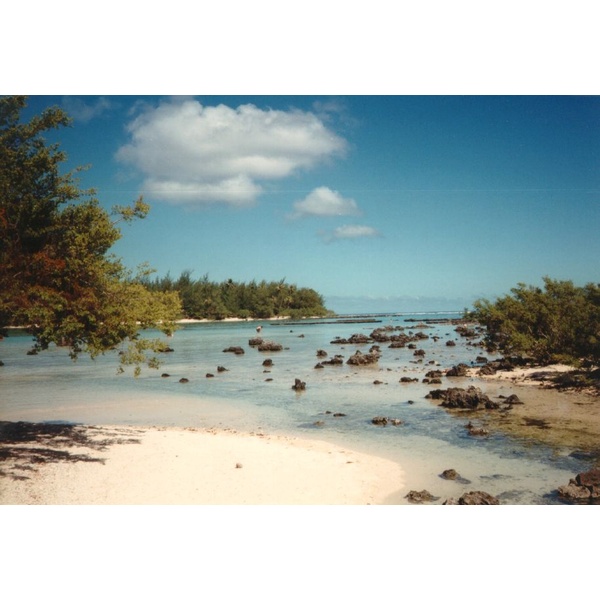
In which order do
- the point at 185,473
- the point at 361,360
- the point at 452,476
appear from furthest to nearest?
1. the point at 361,360
2. the point at 452,476
3. the point at 185,473

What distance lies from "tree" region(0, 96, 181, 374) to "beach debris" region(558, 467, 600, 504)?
28.7 ft

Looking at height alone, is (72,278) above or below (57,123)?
below

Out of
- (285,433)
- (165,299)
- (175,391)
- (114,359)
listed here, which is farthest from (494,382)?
(114,359)

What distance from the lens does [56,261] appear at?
946cm

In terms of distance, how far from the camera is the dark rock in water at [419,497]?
9055 millimetres

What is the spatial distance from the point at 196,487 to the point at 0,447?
4971mm

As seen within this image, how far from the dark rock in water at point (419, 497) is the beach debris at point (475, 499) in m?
0.31

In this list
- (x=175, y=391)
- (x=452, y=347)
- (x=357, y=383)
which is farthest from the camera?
(x=452, y=347)

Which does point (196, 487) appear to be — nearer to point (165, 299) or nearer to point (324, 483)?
point (324, 483)

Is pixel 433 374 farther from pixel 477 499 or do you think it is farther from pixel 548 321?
pixel 477 499

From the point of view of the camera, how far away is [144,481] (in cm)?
946

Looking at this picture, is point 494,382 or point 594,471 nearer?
point 594,471

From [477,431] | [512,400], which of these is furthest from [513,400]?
[477,431]

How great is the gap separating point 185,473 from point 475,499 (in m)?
5.77
